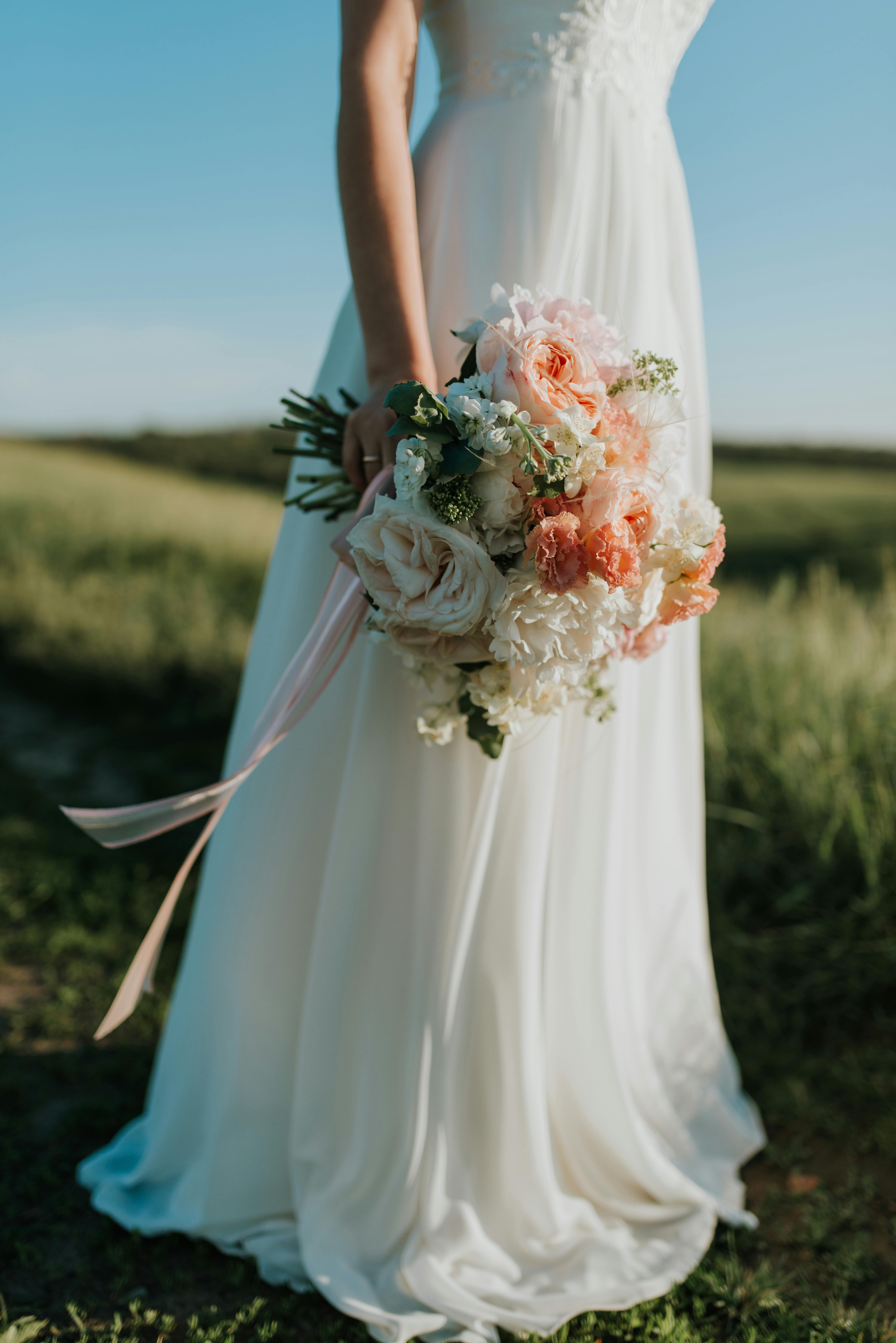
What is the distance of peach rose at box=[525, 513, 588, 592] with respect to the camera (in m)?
1.07

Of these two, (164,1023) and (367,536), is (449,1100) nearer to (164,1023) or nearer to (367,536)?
(367,536)

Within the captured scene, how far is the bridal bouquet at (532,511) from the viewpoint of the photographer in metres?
1.07

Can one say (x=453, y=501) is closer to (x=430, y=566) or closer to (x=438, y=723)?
(x=430, y=566)

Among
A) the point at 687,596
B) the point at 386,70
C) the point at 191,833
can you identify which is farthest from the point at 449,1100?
the point at 191,833

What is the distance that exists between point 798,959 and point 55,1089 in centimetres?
207

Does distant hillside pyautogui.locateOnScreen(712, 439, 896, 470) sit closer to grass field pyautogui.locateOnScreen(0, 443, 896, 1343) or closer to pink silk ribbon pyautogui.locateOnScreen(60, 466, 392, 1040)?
grass field pyautogui.locateOnScreen(0, 443, 896, 1343)

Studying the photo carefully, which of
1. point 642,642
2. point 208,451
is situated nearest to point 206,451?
point 208,451

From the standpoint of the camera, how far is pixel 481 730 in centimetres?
137

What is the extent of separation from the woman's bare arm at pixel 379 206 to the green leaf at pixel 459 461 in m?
0.22

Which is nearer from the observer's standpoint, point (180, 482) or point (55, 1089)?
point (55, 1089)

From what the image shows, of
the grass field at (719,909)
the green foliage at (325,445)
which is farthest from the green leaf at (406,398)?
the grass field at (719,909)

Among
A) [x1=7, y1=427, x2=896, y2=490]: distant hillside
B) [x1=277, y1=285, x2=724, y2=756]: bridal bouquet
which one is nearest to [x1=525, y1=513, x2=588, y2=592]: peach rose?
[x1=277, y1=285, x2=724, y2=756]: bridal bouquet

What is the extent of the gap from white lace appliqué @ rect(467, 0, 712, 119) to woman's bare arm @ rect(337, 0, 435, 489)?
20 centimetres

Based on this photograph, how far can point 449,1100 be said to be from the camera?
1.55 m
